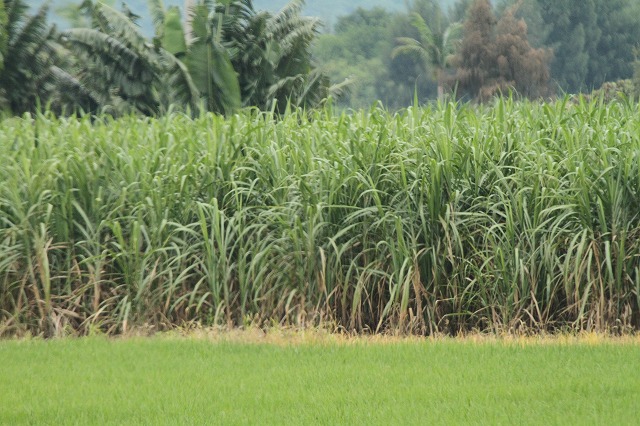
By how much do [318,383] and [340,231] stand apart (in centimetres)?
201

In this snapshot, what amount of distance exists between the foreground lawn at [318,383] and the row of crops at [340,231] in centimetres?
81

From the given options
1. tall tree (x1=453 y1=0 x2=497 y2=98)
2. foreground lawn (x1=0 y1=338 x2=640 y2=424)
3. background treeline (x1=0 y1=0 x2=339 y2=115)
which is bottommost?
foreground lawn (x1=0 y1=338 x2=640 y2=424)

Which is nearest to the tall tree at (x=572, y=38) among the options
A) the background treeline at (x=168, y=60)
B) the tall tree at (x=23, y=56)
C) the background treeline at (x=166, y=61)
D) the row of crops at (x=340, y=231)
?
the background treeline at (x=166, y=61)

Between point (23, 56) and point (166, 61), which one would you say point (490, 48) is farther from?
point (166, 61)

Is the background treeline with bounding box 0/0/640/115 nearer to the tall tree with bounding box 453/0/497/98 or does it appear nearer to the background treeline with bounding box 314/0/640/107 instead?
the background treeline with bounding box 314/0/640/107

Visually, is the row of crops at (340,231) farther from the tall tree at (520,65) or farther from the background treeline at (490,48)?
the tall tree at (520,65)

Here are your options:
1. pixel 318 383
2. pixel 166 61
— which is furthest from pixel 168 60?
pixel 318 383

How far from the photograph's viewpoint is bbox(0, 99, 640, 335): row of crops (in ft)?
21.2

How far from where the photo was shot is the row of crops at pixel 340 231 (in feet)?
21.2

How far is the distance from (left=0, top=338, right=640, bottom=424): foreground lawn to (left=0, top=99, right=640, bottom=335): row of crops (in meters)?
0.81

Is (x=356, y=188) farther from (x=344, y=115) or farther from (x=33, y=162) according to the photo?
(x=33, y=162)

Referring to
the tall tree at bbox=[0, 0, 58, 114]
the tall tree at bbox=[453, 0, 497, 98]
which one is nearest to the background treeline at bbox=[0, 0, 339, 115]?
the tall tree at bbox=[0, 0, 58, 114]

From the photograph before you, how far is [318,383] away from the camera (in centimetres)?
473

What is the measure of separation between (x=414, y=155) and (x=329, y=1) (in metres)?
197
